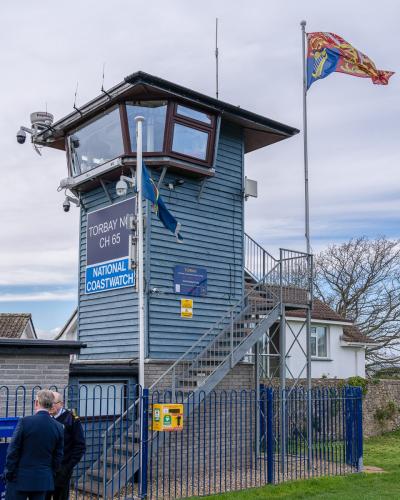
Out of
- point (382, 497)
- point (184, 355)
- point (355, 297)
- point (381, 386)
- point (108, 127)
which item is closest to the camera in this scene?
point (382, 497)

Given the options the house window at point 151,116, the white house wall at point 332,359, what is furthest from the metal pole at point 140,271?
the white house wall at point 332,359

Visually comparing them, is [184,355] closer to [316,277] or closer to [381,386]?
[381,386]

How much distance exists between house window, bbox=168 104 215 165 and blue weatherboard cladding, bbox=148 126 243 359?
0.66 metres

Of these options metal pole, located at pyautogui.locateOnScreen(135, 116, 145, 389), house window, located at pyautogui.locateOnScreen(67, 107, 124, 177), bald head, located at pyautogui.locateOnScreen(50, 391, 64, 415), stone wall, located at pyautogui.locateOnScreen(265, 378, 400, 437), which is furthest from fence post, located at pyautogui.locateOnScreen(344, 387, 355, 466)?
stone wall, located at pyautogui.locateOnScreen(265, 378, 400, 437)

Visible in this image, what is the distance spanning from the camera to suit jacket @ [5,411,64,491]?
709cm

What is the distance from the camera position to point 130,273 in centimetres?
1437

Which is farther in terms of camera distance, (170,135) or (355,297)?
(355,297)

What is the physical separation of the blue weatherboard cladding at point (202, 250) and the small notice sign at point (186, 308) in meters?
0.11

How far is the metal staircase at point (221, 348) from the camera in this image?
1166 centimetres

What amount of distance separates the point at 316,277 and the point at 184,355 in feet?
94.4

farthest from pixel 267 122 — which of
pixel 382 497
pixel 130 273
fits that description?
pixel 382 497

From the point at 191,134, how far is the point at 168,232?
84.4 inches

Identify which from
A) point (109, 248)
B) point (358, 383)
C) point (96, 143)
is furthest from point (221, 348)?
point (358, 383)

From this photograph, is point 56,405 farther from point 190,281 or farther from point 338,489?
point 190,281
